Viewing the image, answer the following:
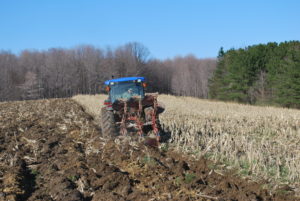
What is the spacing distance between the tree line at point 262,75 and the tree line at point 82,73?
23.7 metres

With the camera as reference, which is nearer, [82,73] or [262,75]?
[262,75]

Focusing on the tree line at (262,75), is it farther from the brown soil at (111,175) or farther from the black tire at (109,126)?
the brown soil at (111,175)

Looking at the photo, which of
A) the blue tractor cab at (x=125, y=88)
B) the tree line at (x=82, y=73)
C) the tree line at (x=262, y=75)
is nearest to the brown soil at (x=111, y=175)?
the blue tractor cab at (x=125, y=88)

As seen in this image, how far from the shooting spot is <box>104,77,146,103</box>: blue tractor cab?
30.2 feet

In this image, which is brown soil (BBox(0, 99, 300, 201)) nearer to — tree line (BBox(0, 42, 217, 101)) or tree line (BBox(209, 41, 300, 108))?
tree line (BBox(209, 41, 300, 108))

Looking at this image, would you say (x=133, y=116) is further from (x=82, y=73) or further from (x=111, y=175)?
(x=82, y=73)

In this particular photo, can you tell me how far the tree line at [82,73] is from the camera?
58.9m

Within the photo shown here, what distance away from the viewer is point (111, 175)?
17.0ft

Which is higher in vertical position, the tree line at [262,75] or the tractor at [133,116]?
the tree line at [262,75]

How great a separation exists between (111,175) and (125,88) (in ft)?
14.4

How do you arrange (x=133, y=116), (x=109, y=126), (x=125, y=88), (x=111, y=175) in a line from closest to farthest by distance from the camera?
(x=111, y=175) < (x=109, y=126) < (x=133, y=116) < (x=125, y=88)

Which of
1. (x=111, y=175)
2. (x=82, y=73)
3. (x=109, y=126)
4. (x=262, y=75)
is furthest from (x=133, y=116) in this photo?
(x=82, y=73)

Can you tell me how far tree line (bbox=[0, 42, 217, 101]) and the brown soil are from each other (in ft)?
165

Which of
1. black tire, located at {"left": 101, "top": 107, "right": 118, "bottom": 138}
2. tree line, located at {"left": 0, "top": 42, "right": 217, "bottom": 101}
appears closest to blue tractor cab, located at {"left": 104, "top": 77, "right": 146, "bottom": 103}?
black tire, located at {"left": 101, "top": 107, "right": 118, "bottom": 138}
